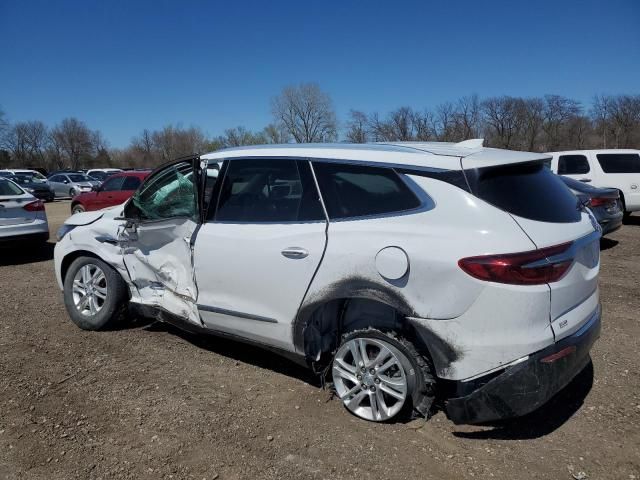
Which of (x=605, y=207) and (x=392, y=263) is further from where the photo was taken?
(x=605, y=207)

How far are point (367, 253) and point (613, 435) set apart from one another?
6.08ft

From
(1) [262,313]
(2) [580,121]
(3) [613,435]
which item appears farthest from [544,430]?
(2) [580,121]

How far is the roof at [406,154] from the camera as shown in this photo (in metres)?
2.80

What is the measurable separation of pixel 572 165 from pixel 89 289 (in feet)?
39.5

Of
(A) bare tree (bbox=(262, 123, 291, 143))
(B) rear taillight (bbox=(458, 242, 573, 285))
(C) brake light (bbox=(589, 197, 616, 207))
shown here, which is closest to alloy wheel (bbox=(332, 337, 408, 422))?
(B) rear taillight (bbox=(458, 242, 573, 285))

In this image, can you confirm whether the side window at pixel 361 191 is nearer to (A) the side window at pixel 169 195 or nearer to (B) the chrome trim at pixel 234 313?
(B) the chrome trim at pixel 234 313

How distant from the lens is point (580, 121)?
64.2 metres

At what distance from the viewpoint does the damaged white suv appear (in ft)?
8.38

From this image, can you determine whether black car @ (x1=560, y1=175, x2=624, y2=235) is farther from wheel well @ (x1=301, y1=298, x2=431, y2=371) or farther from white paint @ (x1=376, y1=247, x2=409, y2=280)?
white paint @ (x1=376, y1=247, x2=409, y2=280)

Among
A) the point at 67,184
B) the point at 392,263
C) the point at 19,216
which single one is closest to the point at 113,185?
the point at 19,216

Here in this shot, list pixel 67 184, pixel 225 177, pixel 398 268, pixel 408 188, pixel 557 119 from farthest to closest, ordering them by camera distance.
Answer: pixel 557 119, pixel 67 184, pixel 225 177, pixel 408 188, pixel 398 268

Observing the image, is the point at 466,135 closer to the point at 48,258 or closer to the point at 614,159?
the point at 614,159

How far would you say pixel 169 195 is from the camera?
13.6ft

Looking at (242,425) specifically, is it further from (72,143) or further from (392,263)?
(72,143)
